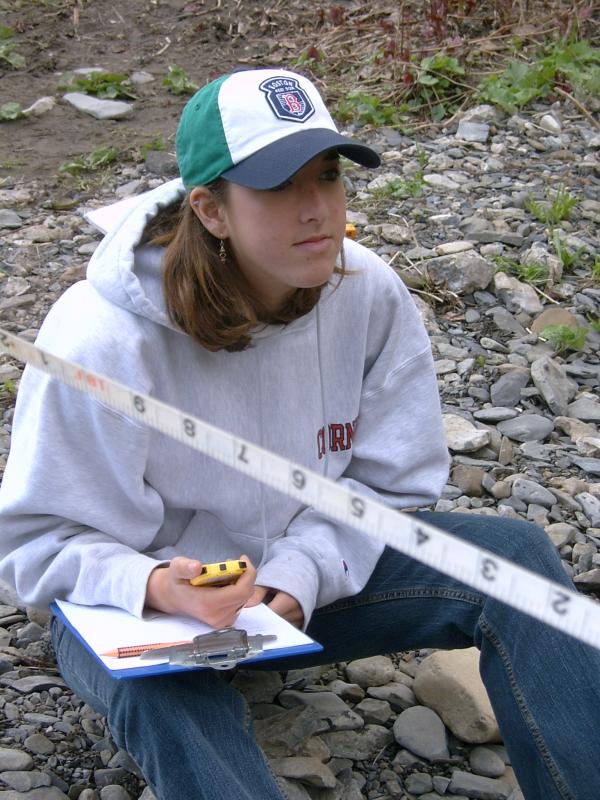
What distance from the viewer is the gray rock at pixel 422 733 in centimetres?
281

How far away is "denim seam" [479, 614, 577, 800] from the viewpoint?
2.27 meters

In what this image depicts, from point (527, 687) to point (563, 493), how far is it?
5.30ft

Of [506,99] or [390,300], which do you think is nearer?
[390,300]

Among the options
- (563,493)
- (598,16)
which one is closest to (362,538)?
(563,493)

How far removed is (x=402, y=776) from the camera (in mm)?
2768

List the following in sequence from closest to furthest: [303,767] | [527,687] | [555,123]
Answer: [527,687]
[303,767]
[555,123]

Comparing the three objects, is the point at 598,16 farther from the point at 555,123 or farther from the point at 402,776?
the point at 402,776

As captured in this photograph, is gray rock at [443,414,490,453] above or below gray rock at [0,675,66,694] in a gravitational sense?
below

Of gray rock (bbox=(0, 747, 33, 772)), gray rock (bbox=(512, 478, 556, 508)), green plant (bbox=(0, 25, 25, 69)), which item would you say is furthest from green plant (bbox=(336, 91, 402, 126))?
gray rock (bbox=(0, 747, 33, 772))

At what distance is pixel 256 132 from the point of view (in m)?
2.32

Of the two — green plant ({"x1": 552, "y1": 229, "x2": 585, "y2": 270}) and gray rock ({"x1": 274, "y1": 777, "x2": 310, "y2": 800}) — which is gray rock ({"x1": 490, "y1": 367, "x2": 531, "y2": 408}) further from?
gray rock ({"x1": 274, "y1": 777, "x2": 310, "y2": 800})

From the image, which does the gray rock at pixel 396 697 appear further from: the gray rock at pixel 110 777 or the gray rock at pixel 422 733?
the gray rock at pixel 110 777

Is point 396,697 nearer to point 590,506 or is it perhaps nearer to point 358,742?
point 358,742

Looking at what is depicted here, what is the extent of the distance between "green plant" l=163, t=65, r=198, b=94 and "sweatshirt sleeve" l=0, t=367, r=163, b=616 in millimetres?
5330
